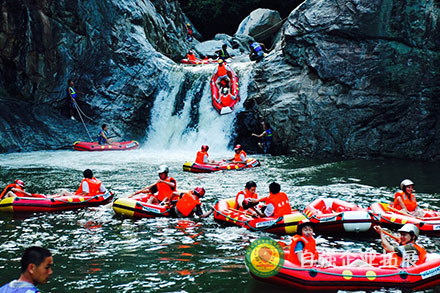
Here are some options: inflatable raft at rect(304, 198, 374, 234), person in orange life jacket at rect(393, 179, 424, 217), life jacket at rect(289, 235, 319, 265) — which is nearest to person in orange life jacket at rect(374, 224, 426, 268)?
life jacket at rect(289, 235, 319, 265)

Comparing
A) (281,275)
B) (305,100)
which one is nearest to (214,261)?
(281,275)

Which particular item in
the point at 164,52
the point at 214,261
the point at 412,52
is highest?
the point at 164,52

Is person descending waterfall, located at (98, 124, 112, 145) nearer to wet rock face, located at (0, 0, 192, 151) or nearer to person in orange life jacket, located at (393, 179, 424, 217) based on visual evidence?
wet rock face, located at (0, 0, 192, 151)

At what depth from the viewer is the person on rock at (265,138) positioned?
20547mm

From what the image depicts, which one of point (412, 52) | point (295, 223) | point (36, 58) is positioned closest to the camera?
point (295, 223)

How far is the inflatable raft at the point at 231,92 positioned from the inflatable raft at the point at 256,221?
1265cm

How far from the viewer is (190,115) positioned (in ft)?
78.5

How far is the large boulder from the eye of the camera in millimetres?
36188

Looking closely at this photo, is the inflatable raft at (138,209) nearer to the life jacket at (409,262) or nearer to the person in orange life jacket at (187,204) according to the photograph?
the person in orange life jacket at (187,204)

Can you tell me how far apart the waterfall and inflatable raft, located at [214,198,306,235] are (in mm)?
12003

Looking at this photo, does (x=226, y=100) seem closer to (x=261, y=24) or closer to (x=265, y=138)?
(x=265, y=138)

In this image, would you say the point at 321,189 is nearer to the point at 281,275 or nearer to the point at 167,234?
the point at 167,234

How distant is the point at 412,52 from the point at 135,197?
42.9 ft

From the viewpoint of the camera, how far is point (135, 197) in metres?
11.4
